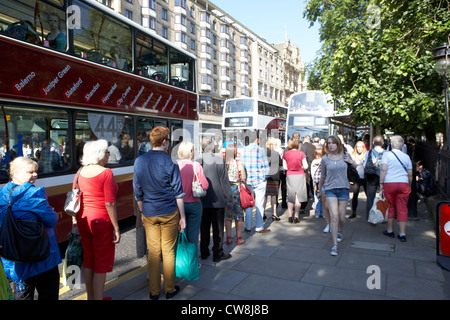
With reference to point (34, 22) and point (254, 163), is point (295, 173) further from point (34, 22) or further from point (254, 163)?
point (34, 22)

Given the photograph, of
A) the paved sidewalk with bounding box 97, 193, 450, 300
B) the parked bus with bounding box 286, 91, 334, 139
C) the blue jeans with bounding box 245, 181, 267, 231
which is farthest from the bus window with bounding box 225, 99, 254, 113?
the paved sidewalk with bounding box 97, 193, 450, 300

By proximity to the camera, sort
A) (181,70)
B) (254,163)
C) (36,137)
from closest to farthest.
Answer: (36,137) → (254,163) → (181,70)

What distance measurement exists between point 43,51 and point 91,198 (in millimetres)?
2872

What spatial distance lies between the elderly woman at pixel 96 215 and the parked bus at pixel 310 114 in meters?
14.0

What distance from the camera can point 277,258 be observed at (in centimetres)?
466

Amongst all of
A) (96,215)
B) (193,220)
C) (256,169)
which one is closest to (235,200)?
(256,169)

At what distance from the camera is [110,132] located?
19.9 ft

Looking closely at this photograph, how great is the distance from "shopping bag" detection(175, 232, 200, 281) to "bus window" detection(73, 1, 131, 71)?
12.1 ft

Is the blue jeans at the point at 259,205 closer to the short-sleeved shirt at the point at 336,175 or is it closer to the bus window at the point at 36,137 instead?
the short-sleeved shirt at the point at 336,175

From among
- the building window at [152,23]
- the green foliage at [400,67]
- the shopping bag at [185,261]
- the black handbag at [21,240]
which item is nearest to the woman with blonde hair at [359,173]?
the green foliage at [400,67]

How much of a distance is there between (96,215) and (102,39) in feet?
13.2

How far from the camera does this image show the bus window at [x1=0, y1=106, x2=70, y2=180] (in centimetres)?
424

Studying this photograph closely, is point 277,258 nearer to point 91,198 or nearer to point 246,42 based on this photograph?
point 91,198
